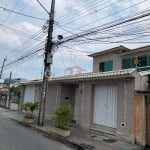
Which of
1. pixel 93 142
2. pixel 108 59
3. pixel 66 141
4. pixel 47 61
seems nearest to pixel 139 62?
pixel 108 59

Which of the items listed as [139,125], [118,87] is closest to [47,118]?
[118,87]

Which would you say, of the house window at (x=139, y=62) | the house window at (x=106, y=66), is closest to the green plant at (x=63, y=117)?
the house window at (x=139, y=62)

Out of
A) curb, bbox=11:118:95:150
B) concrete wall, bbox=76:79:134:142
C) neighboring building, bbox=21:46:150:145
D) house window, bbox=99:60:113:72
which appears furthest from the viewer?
house window, bbox=99:60:113:72

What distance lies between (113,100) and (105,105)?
845 mm

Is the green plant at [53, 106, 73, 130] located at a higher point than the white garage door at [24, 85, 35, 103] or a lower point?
lower

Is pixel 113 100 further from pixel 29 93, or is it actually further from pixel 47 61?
pixel 29 93

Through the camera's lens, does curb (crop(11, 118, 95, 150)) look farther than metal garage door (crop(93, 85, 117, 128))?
No

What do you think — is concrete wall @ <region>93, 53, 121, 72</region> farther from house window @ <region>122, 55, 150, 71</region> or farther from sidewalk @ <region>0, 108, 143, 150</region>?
sidewalk @ <region>0, 108, 143, 150</region>

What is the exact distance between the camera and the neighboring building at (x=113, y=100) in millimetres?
12617

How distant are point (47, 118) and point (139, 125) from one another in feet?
35.4

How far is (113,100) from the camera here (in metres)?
14.7

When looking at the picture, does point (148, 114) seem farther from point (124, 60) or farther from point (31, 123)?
point (124, 60)

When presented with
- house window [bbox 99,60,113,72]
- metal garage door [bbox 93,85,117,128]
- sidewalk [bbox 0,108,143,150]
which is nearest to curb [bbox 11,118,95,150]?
sidewalk [bbox 0,108,143,150]

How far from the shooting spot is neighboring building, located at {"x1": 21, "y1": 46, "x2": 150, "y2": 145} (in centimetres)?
1262
